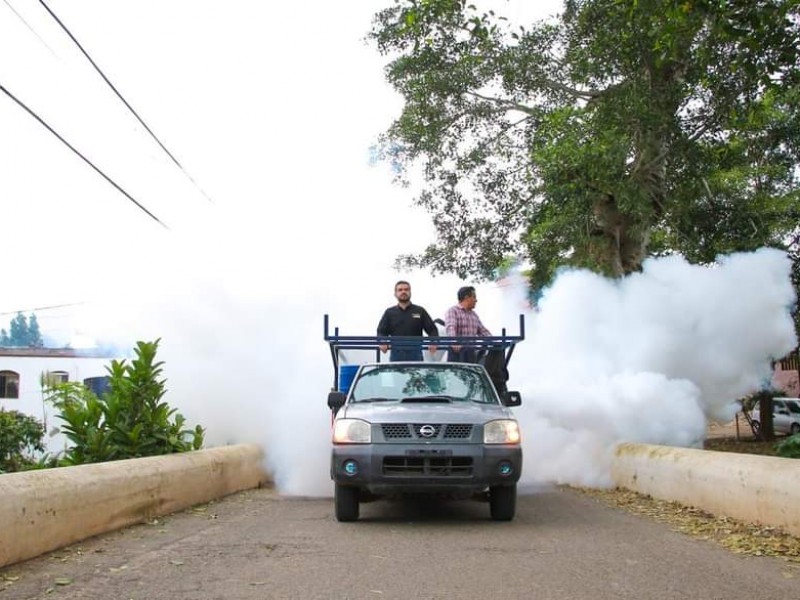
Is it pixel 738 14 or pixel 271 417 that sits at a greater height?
pixel 738 14

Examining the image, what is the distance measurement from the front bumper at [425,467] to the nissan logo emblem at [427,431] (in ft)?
0.36

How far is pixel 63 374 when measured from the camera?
1597 inches

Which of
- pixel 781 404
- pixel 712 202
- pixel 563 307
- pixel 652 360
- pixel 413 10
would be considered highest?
pixel 413 10

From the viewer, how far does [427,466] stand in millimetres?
7805

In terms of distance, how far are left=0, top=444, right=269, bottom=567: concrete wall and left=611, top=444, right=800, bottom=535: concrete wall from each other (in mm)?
5227

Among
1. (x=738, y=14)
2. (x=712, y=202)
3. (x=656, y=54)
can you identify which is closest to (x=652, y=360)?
(x=712, y=202)

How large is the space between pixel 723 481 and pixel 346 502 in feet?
11.9

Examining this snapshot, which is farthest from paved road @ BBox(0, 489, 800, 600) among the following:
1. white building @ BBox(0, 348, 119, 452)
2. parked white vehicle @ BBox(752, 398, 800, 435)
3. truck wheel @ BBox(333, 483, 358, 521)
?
white building @ BBox(0, 348, 119, 452)

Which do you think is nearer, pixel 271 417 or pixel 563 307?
pixel 271 417

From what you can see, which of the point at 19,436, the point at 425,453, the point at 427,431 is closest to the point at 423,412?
the point at 427,431

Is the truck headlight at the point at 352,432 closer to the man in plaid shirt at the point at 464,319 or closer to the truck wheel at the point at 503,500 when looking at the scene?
the truck wheel at the point at 503,500

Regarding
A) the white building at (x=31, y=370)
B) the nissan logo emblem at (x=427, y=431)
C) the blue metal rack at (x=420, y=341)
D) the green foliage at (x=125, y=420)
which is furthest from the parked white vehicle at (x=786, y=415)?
the white building at (x=31, y=370)

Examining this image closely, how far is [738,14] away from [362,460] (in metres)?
5.30

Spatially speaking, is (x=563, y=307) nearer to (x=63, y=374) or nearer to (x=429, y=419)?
(x=429, y=419)
